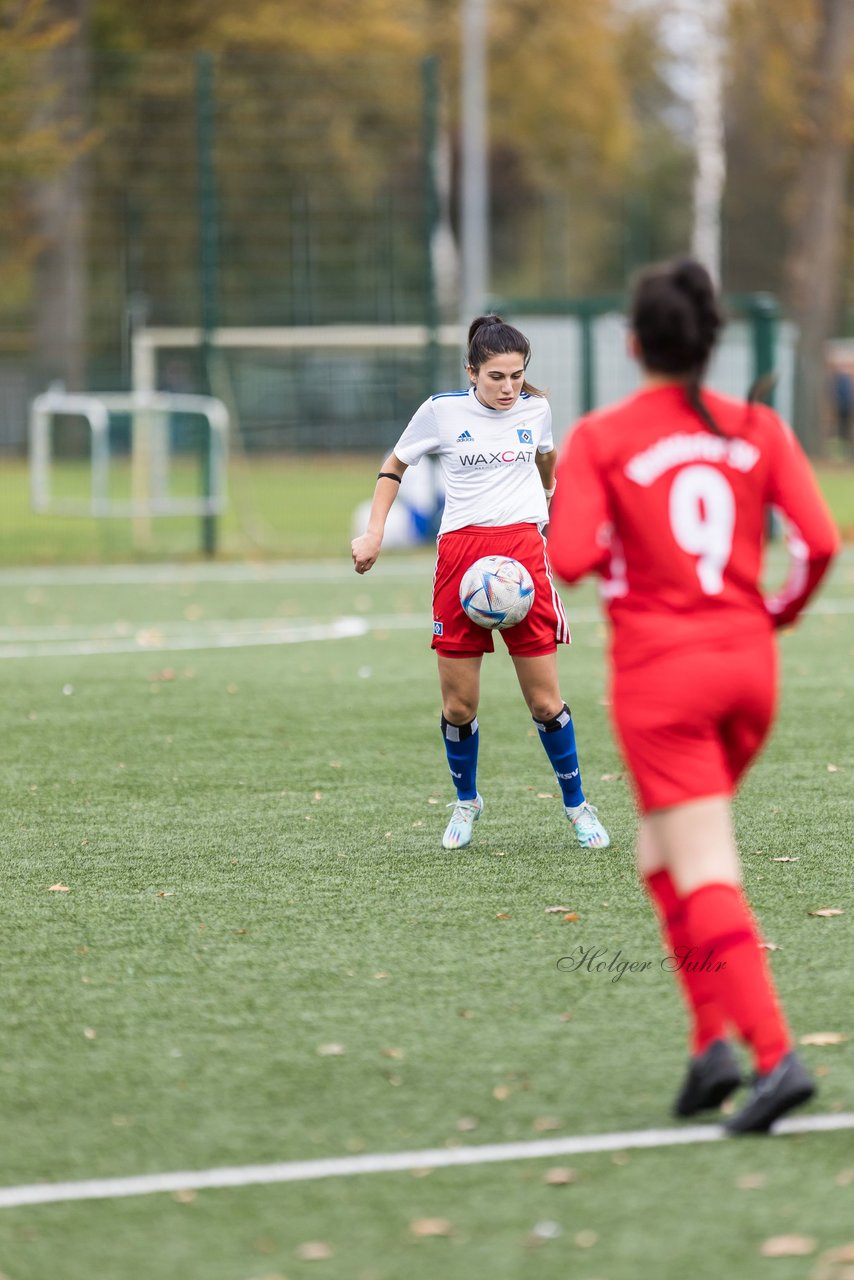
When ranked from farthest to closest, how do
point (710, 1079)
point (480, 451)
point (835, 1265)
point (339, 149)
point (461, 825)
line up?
1. point (339, 149)
2. point (461, 825)
3. point (480, 451)
4. point (710, 1079)
5. point (835, 1265)

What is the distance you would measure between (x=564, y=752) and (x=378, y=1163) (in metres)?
3.01

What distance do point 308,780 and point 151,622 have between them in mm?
6000

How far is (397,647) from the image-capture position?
41.2 feet

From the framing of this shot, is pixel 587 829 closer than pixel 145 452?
Yes

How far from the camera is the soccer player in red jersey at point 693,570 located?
3.88 meters

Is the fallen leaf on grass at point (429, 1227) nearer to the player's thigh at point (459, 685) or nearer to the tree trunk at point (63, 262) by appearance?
the player's thigh at point (459, 685)

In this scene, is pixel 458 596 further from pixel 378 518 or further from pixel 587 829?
pixel 587 829

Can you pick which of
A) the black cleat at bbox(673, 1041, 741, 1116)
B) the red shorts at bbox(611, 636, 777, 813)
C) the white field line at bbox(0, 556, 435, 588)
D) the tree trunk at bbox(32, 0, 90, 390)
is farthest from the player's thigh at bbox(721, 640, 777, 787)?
the tree trunk at bbox(32, 0, 90, 390)

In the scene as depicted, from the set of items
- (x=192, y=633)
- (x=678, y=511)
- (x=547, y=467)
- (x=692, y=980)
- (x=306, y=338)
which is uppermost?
(x=306, y=338)

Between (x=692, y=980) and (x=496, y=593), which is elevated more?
(x=496, y=593)

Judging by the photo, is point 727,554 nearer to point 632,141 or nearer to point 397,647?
point 397,647

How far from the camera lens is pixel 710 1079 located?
404cm

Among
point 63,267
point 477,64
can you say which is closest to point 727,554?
point 477,64

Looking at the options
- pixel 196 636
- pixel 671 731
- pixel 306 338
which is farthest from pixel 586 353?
pixel 671 731
